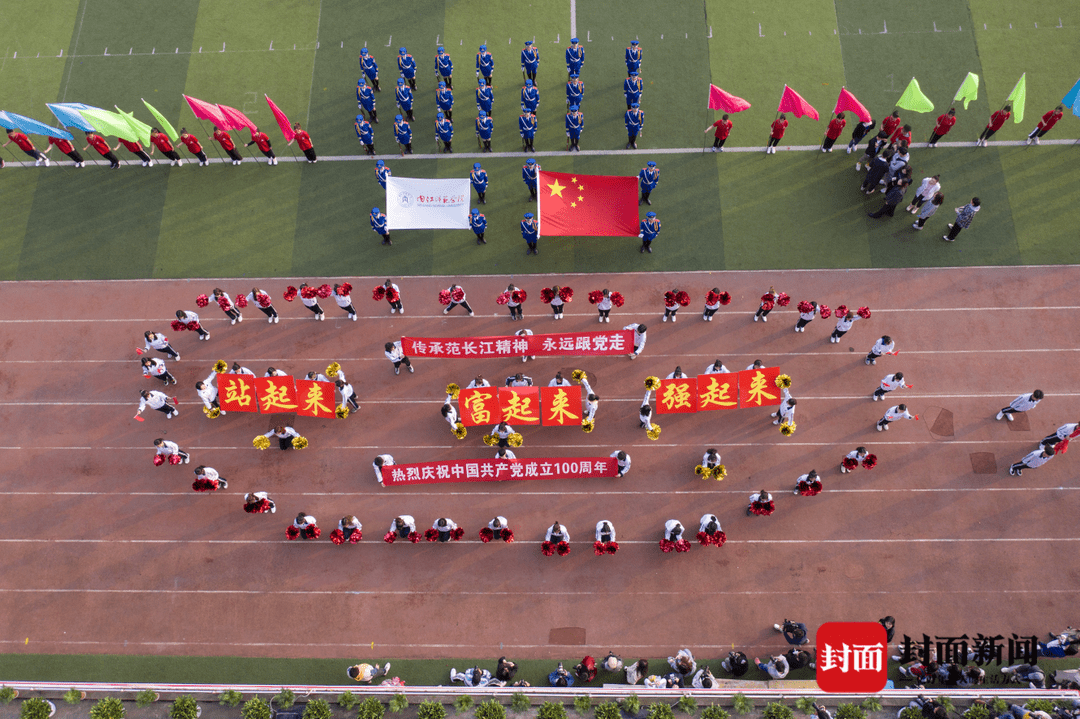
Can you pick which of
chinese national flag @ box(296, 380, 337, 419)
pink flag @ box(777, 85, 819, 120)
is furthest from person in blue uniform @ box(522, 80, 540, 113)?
chinese national flag @ box(296, 380, 337, 419)

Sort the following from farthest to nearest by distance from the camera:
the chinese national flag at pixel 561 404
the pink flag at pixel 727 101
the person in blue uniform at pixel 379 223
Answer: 1. the pink flag at pixel 727 101
2. the person in blue uniform at pixel 379 223
3. the chinese national flag at pixel 561 404

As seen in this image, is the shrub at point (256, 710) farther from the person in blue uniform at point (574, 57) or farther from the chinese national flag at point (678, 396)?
the person in blue uniform at point (574, 57)

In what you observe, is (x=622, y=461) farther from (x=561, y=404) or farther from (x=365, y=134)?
(x=365, y=134)

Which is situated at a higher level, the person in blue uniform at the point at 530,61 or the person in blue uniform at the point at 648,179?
the person in blue uniform at the point at 530,61

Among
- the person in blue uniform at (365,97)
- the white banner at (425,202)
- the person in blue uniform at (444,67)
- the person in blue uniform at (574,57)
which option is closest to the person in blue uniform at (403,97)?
the person in blue uniform at (365,97)

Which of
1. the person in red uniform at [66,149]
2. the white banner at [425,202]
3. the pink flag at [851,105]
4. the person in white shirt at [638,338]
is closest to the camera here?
the person in white shirt at [638,338]

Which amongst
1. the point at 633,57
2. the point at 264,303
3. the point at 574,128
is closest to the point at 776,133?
the point at 633,57

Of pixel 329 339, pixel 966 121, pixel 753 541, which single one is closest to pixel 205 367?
Answer: pixel 329 339
